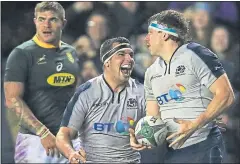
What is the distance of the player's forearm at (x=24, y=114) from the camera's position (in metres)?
4.63

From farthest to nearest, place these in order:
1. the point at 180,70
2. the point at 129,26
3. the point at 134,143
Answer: the point at 129,26 → the point at 134,143 → the point at 180,70

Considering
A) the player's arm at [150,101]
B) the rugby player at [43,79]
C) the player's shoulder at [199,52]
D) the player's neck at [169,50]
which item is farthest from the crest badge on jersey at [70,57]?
the player's shoulder at [199,52]

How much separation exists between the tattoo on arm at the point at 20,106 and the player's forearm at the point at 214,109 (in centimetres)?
102

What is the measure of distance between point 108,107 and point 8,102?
0.66 meters

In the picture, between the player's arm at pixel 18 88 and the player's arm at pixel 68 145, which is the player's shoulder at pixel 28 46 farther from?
the player's arm at pixel 68 145

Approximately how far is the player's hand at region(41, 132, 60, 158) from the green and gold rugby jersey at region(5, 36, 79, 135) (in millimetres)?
43

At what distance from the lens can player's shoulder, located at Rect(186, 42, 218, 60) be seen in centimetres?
429

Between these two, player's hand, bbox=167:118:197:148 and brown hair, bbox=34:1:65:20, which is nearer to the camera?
player's hand, bbox=167:118:197:148

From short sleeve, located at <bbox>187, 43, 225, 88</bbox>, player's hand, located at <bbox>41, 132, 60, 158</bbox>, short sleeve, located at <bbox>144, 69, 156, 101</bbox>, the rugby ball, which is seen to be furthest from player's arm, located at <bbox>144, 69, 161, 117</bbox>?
player's hand, located at <bbox>41, 132, 60, 158</bbox>

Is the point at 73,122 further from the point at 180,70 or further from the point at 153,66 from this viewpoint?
the point at 180,70

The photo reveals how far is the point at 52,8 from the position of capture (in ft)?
15.1

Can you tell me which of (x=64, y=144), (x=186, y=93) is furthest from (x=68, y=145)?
(x=186, y=93)

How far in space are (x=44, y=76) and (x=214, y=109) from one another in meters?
1.09

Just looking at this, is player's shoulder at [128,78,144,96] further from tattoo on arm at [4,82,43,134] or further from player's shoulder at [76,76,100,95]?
tattoo on arm at [4,82,43,134]
